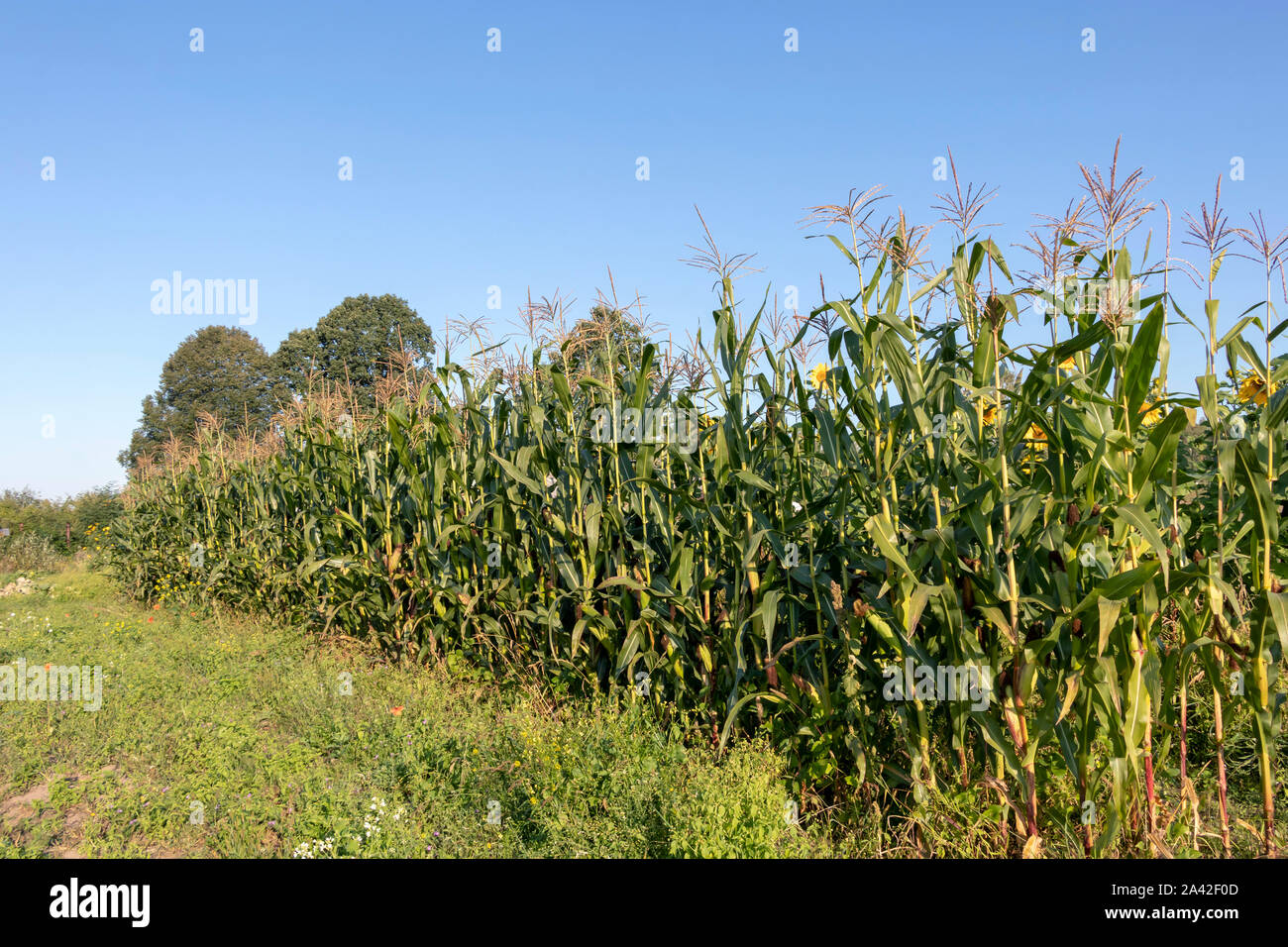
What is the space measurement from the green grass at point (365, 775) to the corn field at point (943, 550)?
407mm

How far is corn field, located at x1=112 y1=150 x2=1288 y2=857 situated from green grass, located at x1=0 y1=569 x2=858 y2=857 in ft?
1.34

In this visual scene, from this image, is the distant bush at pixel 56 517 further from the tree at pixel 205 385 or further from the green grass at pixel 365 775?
the green grass at pixel 365 775

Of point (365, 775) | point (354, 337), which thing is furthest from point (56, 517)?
point (365, 775)

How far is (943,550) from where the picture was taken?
2.80 meters

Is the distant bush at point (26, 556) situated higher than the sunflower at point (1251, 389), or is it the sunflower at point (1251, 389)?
the sunflower at point (1251, 389)

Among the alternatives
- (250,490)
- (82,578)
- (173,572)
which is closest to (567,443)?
(250,490)

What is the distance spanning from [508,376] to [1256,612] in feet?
14.7

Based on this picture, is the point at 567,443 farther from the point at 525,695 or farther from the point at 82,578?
the point at 82,578

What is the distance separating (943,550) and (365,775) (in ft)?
10.6

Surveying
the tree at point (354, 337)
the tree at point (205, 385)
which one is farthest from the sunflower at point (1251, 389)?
the tree at point (205, 385)

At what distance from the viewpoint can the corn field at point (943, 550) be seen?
258 centimetres

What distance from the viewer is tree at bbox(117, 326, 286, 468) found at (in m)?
37.2

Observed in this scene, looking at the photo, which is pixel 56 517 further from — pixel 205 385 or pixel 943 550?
pixel 943 550

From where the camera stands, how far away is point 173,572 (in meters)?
11.1
